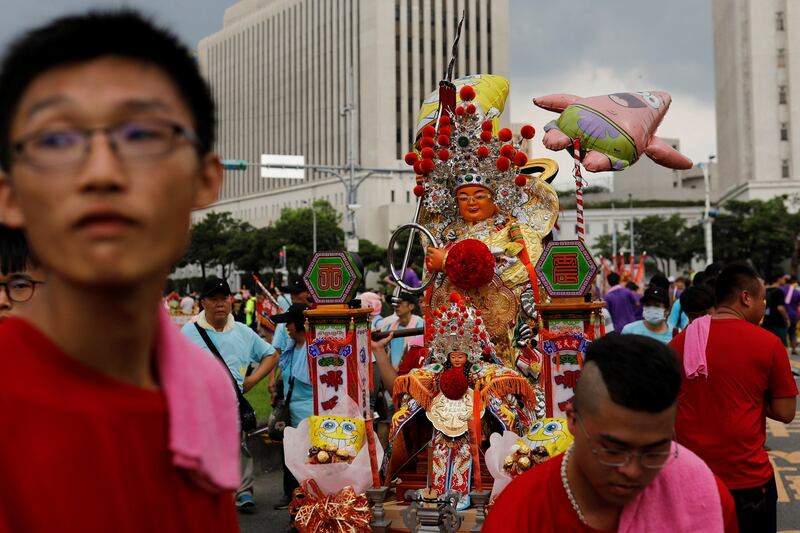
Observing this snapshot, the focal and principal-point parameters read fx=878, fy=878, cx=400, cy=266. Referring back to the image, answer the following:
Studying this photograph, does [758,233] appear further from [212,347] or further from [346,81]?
[212,347]

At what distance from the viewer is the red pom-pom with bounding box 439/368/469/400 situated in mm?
7016

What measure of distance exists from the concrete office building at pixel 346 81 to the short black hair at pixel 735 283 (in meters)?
60.0

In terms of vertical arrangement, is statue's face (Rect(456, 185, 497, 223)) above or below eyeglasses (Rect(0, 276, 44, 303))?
above

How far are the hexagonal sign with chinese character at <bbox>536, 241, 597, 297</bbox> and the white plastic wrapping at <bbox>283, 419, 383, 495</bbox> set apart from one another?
1.97 metres

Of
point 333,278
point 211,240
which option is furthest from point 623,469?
point 211,240

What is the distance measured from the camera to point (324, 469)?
6.81 m

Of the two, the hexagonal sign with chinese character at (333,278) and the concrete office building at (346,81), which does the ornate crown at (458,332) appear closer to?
the hexagonal sign with chinese character at (333,278)

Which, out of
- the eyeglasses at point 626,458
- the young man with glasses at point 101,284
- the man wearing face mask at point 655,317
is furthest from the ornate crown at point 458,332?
the young man with glasses at point 101,284

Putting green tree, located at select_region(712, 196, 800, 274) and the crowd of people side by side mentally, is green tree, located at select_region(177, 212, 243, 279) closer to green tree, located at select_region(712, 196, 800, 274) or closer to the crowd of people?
green tree, located at select_region(712, 196, 800, 274)

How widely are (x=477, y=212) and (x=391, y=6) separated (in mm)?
Answer: 66948

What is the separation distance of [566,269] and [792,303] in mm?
15016

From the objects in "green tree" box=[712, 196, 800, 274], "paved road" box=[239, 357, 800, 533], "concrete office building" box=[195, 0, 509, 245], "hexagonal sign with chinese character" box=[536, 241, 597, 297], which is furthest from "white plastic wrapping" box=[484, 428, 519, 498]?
"concrete office building" box=[195, 0, 509, 245]

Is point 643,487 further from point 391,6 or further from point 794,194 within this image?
point 391,6

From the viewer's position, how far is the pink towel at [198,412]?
4.95 ft
